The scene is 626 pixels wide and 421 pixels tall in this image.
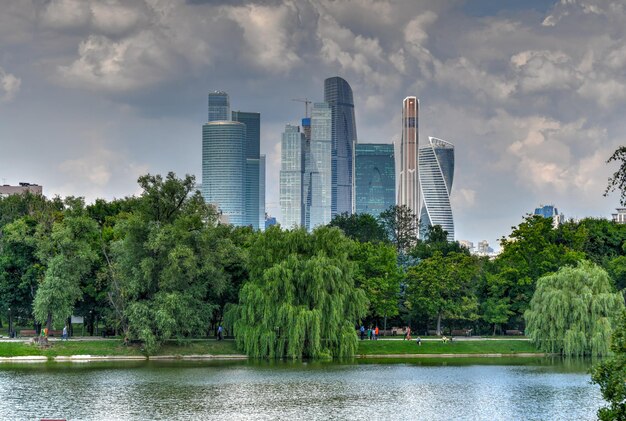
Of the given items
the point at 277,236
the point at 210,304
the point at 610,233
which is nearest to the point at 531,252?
the point at 610,233

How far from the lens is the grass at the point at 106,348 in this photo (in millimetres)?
62719

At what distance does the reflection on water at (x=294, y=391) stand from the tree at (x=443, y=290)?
1738 centimetres

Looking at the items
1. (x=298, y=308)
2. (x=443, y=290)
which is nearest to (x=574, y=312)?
(x=443, y=290)

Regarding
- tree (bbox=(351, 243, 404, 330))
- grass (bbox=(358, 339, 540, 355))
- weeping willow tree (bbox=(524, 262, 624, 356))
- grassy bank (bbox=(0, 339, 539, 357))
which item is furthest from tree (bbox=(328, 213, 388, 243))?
weeping willow tree (bbox=(524, 262, 624, 356))

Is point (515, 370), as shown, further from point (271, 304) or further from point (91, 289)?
point (91, 289)

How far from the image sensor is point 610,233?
299ft

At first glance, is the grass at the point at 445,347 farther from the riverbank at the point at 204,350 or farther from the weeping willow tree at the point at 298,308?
the weeping willow tree at the point at 298,308

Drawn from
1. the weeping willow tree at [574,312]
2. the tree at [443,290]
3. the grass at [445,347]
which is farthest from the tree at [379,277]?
the weeping willow tree at [574,312]

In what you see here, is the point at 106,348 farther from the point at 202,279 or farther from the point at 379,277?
the point at 379,277

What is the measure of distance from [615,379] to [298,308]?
3796 centimetres

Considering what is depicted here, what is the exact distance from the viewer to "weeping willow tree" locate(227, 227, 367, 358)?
2479 inches

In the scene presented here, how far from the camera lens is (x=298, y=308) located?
6347 centimetres

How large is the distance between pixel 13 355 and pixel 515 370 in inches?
1322

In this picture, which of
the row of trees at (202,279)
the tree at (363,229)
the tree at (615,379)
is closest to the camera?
the tree at (615,379)
